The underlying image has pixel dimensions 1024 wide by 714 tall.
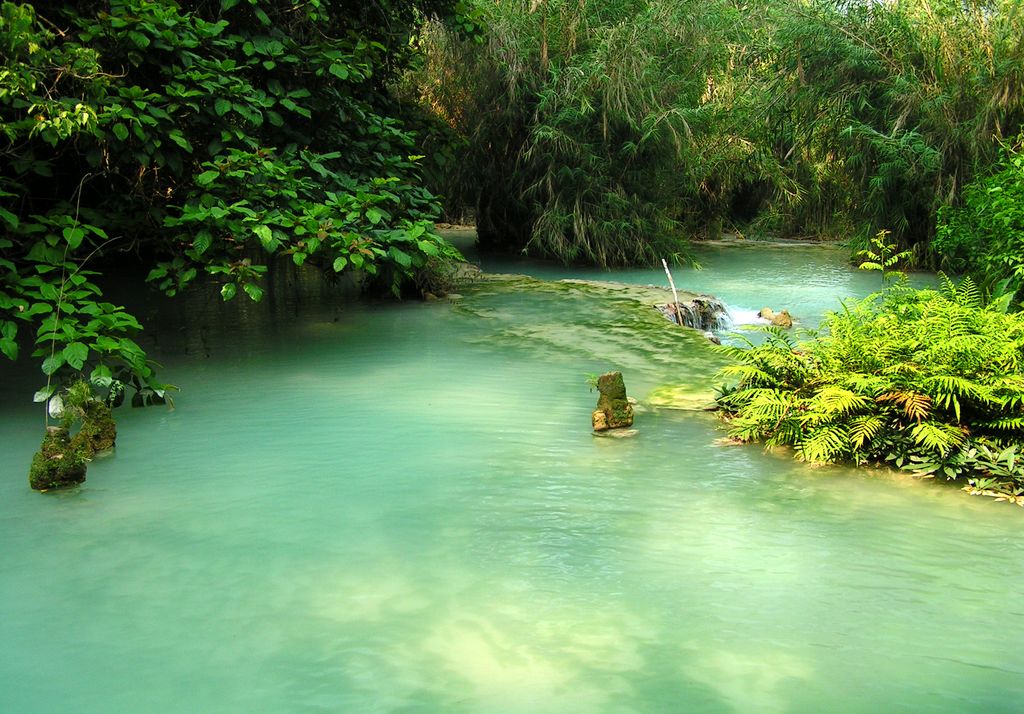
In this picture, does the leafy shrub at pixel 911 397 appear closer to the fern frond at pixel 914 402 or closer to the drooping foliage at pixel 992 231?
the fern frond at pixel 914 402

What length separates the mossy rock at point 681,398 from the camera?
664 centimetres

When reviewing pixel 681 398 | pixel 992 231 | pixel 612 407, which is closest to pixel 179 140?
pixel 612 407

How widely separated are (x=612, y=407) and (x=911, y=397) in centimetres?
174

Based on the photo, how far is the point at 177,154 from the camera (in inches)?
278

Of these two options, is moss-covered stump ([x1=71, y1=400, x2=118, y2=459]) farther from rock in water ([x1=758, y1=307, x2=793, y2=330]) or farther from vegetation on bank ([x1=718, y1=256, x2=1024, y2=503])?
rock in water ([x1=758, y1=307, x2=793, y2=330])

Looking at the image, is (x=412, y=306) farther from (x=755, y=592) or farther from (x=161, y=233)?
(x=755, y=592)

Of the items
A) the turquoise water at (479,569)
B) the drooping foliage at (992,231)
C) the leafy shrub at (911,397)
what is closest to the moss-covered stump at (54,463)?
the turquoise water at (479,569)

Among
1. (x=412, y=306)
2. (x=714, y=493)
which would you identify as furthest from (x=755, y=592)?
(x=412, y=306)

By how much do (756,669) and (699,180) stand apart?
18.1 meters

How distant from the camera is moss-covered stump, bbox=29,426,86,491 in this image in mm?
4984

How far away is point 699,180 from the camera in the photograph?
67.2ft

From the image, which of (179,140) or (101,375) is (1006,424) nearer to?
(101,375)

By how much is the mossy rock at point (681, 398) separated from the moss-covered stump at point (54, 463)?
12.2 feet

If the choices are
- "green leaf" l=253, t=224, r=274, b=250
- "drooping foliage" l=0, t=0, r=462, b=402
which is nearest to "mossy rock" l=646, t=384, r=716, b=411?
"drooping foliage" l=0, t=0, r=462, b=402
